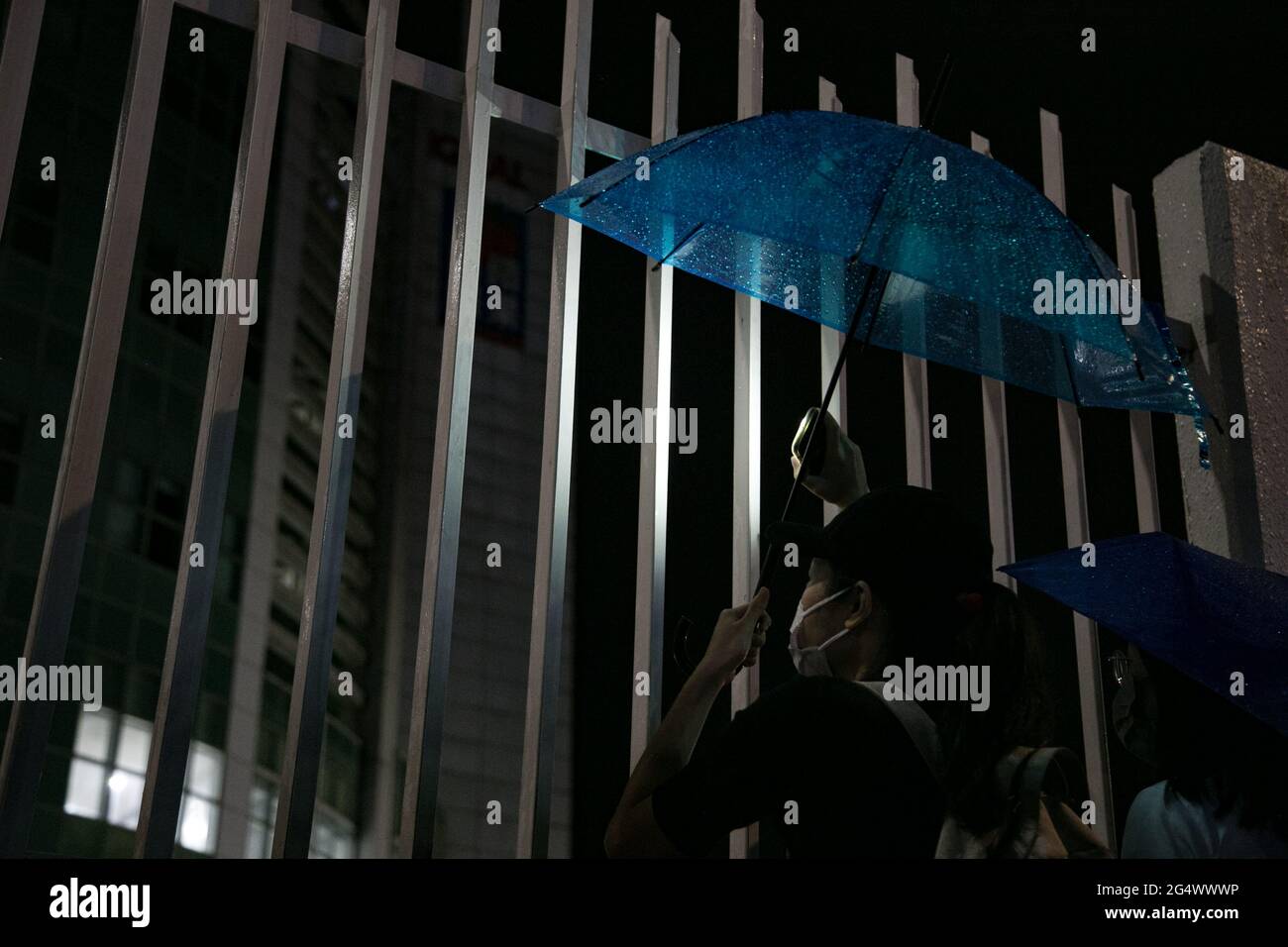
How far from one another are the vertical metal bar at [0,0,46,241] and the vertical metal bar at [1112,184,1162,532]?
3.13 m

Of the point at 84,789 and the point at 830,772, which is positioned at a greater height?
the point at 84,789

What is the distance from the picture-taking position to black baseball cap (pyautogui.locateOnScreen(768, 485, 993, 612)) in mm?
2904

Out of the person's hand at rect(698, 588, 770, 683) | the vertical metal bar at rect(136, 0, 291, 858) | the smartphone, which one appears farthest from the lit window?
the person's hand at rect(698, 588, 770, 683)

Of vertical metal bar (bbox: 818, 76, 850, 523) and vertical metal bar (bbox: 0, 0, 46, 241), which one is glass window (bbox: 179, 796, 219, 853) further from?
vertical metal bar (bbox: 0, 0, 46, 241)

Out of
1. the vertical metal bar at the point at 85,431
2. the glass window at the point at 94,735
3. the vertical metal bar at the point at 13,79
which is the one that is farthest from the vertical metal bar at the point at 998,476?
the glass window at the point at 94,735

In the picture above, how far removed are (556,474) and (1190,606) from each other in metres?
1.35

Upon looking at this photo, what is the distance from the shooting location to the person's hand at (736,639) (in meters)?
2.77

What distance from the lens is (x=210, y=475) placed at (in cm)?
272

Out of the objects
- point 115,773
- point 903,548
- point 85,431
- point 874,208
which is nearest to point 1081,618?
point 903,548

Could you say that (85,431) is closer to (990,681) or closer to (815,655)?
(815,655)

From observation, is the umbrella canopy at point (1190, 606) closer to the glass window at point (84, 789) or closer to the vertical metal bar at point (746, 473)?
the vertical metal bar at point (746, 473)

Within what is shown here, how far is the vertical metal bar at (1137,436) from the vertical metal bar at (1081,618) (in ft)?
0.65
